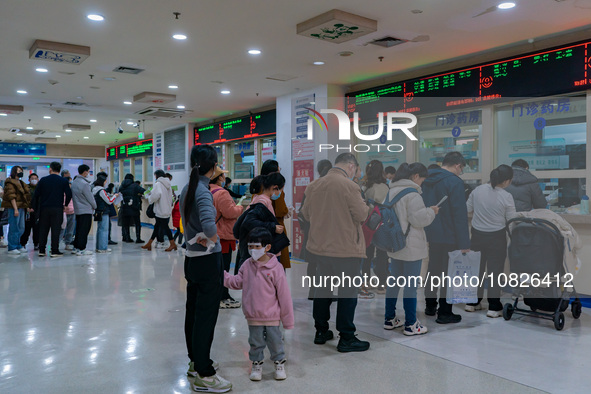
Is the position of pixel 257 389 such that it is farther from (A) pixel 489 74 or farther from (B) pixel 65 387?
(A) pixel 489 74

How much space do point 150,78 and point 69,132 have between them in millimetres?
8426

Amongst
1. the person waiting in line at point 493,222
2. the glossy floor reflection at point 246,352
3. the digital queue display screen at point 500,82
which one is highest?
A: the digital queue display screen at point 500,82

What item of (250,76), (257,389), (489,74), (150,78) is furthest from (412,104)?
(257,389)

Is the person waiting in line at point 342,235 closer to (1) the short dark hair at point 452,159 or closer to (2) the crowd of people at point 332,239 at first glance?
(2) the crowd of people at point 332,239

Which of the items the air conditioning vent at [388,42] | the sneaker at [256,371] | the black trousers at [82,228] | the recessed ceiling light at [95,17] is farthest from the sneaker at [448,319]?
the black trousers at [82,228]

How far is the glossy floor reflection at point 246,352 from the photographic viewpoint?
2.87 metres

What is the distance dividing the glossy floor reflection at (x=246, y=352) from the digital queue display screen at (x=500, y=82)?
2.06 meters

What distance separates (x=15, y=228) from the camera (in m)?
8.02

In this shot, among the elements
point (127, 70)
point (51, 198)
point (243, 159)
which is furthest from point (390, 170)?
point (243, 159)

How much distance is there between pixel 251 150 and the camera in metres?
10.0

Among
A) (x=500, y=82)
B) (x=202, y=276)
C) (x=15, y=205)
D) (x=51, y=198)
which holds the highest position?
(x=500, y=82)

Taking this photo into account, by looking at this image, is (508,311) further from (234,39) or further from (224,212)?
(234,39)

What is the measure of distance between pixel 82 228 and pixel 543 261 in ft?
22.1

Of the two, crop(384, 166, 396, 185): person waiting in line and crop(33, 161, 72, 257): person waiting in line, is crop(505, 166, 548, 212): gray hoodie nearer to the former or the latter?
crop(384, 166, 396, 185): person waiting in line
